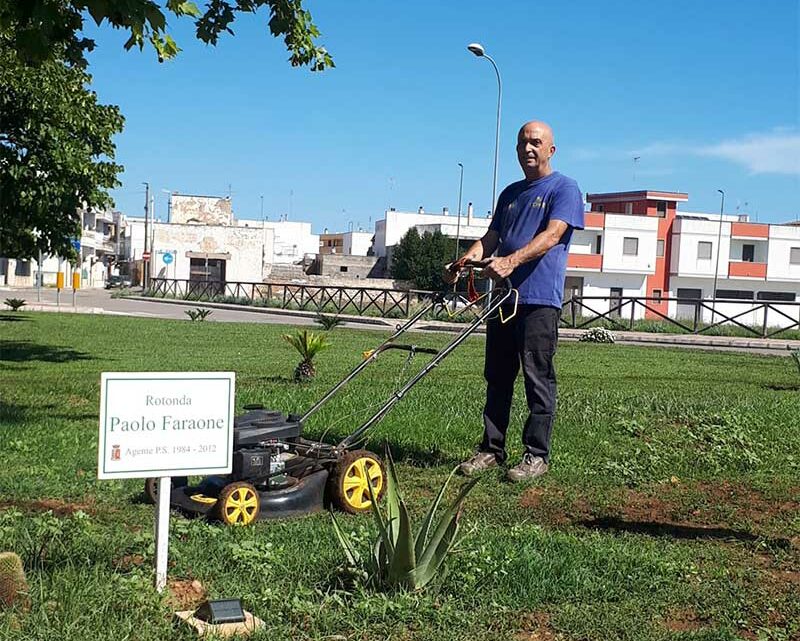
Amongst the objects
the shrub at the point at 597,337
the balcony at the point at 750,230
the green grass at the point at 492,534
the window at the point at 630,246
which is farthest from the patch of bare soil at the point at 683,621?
the balcony at the point at 750,230

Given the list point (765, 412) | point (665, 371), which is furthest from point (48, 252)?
point (765, 412)

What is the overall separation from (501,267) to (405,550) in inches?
105

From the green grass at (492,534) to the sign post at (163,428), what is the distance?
1.49 feet

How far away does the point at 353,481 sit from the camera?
556 centimetres

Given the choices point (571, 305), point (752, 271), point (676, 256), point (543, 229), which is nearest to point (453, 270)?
point (543, 229)

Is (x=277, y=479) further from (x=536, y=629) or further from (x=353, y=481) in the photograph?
(x=536, y=629)

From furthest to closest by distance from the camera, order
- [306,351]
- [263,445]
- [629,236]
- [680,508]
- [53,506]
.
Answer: [629,236], [306,351], [680,508], [53,506], [263,445]

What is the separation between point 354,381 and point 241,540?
742 centimetres

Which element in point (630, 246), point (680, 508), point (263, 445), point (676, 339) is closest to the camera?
point (263, 445)

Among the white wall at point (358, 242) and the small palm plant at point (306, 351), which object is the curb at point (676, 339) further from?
the white wall at point (358, 242)

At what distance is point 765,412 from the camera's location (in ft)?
30.7

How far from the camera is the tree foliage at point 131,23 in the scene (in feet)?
15.7

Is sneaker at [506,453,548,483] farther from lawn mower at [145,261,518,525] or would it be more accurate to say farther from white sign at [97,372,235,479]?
white sign at [97,372,235,479]

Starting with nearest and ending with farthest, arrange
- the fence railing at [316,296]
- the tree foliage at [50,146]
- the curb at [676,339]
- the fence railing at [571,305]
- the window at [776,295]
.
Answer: the tree foliage at [50,146] < the curb at [676,339] < the fence railing at [571,305] < the fence railing at [316,296] < the window at [776,295]
